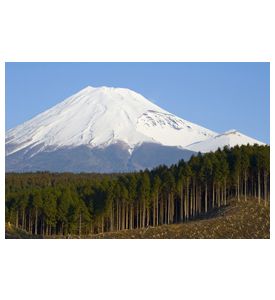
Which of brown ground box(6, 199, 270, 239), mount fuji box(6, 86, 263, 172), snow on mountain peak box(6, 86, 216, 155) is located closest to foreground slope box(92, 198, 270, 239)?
brown ground box(6, 199, 270, 239)

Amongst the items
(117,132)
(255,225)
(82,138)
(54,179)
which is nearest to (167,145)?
(117,132)

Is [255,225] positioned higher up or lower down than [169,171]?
lower down

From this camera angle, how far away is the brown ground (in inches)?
786

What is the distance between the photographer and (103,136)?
7988 centimetres

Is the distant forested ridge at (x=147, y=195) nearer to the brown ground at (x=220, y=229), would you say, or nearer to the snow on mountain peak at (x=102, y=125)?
the brown ground at (x=220, y=229)

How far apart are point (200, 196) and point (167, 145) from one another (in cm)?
5482

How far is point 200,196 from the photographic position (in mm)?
26938

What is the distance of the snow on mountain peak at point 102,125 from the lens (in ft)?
224

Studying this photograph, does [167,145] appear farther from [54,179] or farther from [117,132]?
→ [54,179]

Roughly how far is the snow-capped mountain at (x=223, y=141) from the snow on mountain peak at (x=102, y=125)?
1.03 meters

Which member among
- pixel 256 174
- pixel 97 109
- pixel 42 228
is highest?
pixel 97 109

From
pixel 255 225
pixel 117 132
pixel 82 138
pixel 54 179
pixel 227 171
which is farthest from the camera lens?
pixel 117 132

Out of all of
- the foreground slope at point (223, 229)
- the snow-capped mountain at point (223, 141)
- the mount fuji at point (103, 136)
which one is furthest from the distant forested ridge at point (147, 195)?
the mount fuji at point (103, 136)

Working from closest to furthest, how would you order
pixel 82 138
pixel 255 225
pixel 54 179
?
pixel 255 225
pixel 54 179
pixel 82 138
